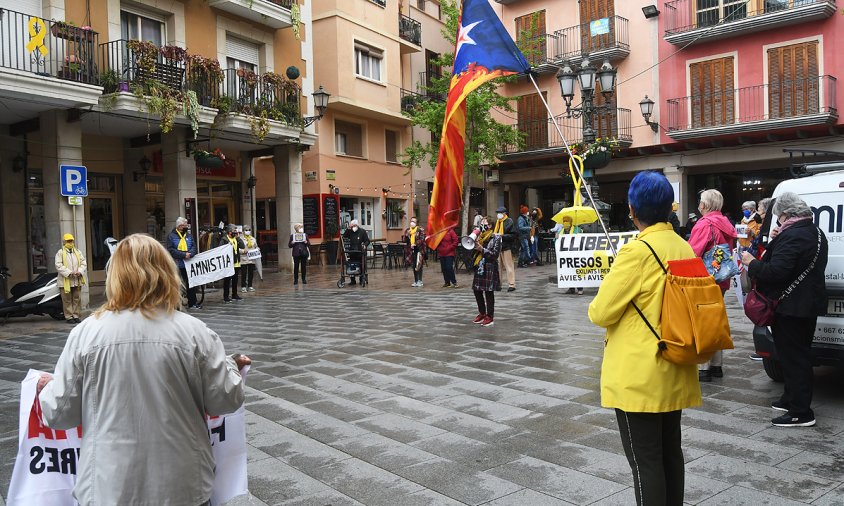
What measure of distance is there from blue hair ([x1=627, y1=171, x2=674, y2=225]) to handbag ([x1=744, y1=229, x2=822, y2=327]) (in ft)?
8.38

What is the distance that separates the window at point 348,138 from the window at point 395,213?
2.84m

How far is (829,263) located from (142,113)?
14613 mm

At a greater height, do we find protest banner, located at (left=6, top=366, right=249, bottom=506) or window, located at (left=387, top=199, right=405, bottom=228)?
window, located at (left=387, top=199, right=405, bottom=228)

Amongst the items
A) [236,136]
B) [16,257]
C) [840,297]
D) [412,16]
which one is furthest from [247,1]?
[840,297]

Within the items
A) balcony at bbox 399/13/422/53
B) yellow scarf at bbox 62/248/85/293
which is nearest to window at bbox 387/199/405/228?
balcony at bbox 399/13/422/53

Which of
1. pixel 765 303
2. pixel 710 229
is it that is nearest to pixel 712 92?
pixel 710 229

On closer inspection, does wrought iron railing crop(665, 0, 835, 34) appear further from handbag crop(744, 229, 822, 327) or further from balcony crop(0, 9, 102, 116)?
handbag crop(744, 229, 822, 327)

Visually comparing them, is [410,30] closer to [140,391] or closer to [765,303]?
[765,303]

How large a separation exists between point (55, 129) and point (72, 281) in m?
4.00

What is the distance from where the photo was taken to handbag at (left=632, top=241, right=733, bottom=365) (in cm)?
291

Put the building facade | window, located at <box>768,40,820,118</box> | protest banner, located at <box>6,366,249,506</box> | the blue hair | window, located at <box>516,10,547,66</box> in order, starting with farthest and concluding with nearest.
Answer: window, located at <box>516,10,547,66</box> < window, located at <box>768,40,820,118</box> < the building facade < the blue hair < protest banner, located at <box>6,366,249,506</box>

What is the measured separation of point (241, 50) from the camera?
2034cm

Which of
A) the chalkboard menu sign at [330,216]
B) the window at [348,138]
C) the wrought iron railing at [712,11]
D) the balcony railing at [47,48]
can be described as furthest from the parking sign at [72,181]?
the wrought iron railing at [712,11]

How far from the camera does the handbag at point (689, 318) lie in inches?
115
